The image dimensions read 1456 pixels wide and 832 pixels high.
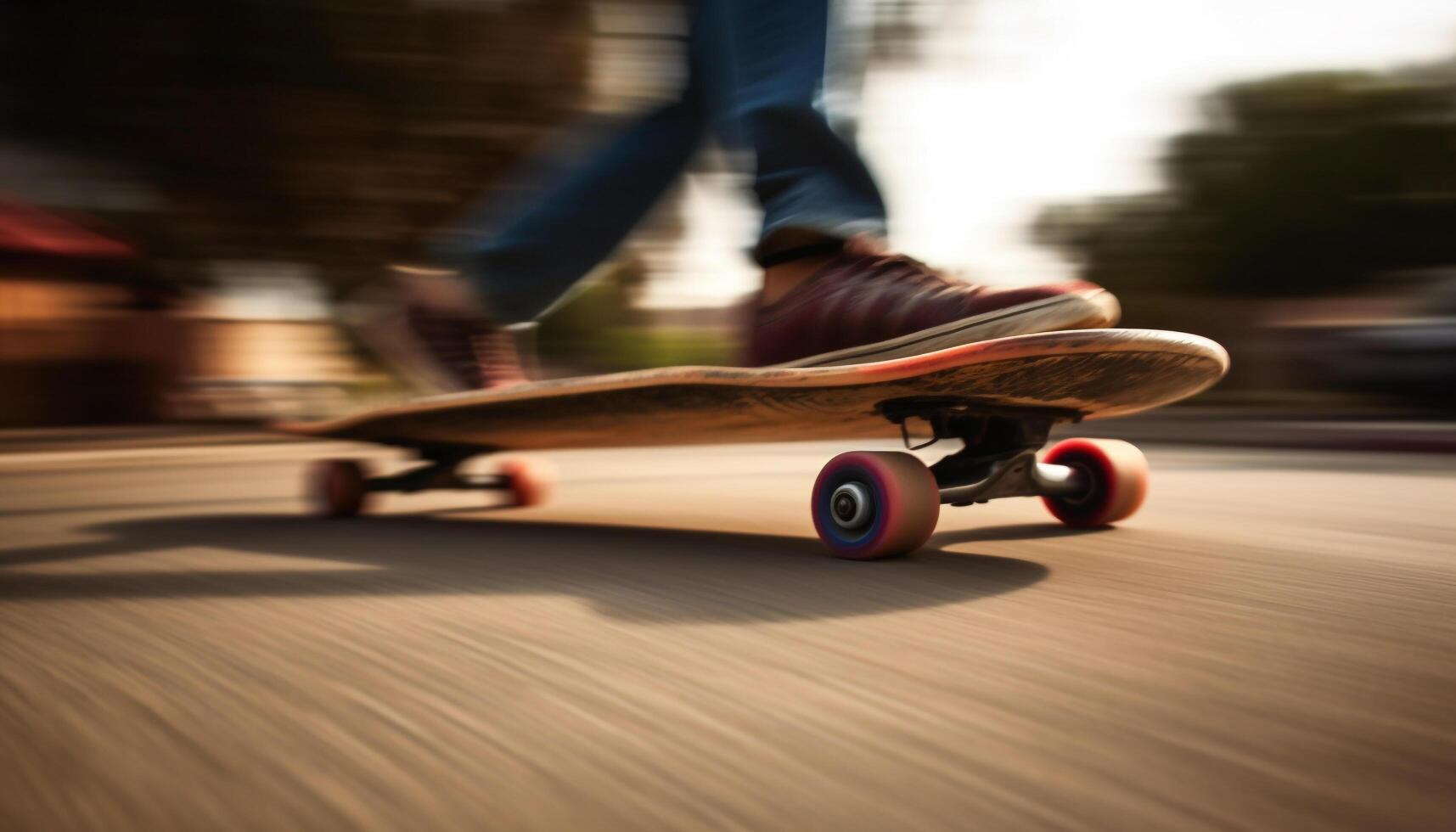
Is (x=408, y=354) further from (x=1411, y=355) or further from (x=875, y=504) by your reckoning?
(x=1411, y=355)

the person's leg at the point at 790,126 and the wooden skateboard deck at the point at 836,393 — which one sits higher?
the person's leg at the point at 790,126

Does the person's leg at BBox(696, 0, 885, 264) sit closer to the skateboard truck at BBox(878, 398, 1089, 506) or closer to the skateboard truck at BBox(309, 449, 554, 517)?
the skateboard truck at BBox(878, 398, 1089, 506)

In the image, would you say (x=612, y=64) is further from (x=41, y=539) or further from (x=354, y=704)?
(x=354, y=704)

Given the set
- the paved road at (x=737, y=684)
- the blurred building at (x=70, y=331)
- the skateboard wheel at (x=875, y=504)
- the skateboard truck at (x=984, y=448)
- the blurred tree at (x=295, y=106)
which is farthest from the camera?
the blurred building at (x=70, y=331)

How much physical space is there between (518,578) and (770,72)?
962mm

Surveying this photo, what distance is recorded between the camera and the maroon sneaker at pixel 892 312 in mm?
1523

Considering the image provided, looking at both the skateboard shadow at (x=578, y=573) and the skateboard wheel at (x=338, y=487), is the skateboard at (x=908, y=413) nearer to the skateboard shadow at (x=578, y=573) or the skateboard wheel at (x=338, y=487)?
the skateboard shadow at (x=578, y=573)

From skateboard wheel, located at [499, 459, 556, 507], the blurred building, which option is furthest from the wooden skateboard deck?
the blurred building

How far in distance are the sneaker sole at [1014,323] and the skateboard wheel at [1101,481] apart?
589 mm

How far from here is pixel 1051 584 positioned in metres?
1.52

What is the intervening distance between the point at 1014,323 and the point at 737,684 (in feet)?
2.36

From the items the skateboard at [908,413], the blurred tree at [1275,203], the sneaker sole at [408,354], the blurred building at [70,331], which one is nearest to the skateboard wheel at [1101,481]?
the skateboard at [908,413]

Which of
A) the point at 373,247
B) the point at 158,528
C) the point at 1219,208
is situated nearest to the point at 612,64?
the point at 373,247

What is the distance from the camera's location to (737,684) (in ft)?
3.35
